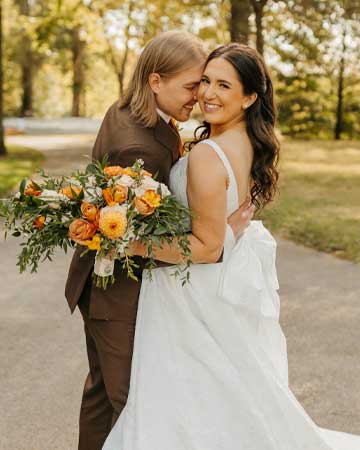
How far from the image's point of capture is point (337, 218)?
9383mm

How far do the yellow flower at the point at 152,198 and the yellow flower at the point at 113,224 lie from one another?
97 millimetres

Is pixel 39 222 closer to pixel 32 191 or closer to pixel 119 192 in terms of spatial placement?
pixel 32 191

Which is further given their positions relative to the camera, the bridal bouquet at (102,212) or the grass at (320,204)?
the grass at (320,204)

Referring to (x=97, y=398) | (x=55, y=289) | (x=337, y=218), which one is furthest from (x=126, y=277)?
(x=337, y=218)

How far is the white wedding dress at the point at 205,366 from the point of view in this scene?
108 inches

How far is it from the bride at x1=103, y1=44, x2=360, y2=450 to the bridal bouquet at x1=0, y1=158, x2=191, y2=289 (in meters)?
0.29


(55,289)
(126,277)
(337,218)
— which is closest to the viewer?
(126,277)

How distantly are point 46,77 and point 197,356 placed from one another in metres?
48.4

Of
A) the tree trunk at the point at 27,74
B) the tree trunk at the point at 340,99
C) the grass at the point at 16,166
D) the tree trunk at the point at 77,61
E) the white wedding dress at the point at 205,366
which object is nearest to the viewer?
the white wedding dress at the point at 205,366

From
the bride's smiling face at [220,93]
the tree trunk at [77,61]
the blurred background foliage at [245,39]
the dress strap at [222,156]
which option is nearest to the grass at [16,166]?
the blurred background foliage at [245,39]

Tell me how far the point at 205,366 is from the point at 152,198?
915 mm

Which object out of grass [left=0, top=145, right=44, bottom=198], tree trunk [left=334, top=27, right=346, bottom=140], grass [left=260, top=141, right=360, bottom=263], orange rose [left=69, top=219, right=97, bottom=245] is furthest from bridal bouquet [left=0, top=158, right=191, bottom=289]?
tree trunk [left=334, top=27, right=346, bottom=140]

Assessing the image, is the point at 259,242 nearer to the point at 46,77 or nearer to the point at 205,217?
the point at 205,217

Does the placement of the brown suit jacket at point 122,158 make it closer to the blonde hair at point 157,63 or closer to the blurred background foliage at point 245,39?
the blonde hair at point 157,63
